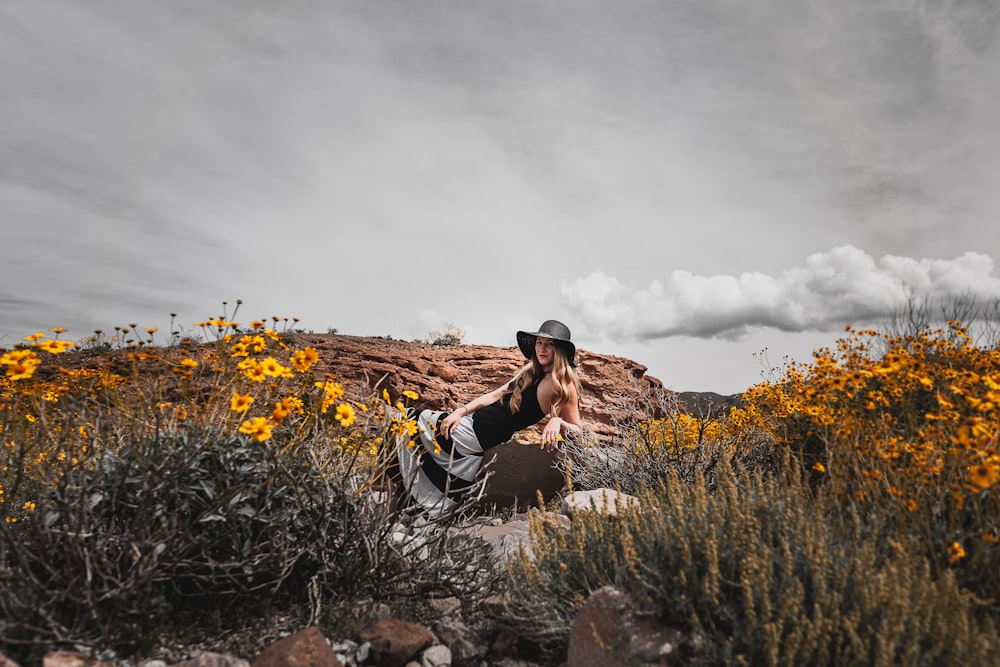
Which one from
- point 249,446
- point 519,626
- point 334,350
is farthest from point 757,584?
point 334,350

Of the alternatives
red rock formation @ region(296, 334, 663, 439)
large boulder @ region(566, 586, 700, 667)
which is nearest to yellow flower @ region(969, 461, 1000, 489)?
large boulder @ region(566, 586, 700, 667)

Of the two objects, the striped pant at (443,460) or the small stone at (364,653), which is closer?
the small stone at (364,653)

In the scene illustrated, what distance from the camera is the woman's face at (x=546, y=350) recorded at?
5688 millimetres

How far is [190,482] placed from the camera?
2795 mm

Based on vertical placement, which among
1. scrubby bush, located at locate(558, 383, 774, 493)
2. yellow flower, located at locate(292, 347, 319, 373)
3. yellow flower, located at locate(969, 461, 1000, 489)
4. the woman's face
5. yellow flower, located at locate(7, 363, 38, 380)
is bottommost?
scrubby bush, located at locate(558, 383, 774, 493)

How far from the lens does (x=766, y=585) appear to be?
2191mm

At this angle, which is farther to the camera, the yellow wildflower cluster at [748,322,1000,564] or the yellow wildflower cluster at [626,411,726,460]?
the yellow wildflower cluster at [626,411,726,460]

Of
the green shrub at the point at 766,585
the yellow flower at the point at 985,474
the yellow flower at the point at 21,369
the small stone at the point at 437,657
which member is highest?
the yellow flower at the point at 21,369

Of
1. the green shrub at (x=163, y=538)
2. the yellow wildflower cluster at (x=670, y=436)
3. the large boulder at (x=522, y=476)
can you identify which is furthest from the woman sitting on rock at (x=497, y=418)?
the green shrub at (x=163, y=538)

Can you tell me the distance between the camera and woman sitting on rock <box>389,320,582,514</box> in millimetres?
5598

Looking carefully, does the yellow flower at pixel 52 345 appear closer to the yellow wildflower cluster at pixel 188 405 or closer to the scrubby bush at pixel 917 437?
the yellow wildflower cluster at pixel 188 405

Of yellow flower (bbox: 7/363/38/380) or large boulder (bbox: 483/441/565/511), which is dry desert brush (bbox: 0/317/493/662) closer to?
yellow flower (bbox: 7/363/38/380)

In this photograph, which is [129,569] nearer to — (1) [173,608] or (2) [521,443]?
(1) [173,608]

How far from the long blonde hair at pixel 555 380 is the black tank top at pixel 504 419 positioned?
2.2 inches
